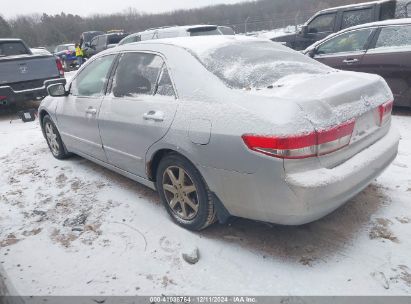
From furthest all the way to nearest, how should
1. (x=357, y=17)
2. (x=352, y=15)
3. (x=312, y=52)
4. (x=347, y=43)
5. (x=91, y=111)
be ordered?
(x=352, y=15) < (x=357, y=17) < (x=312, y=52) < (x=347, y=43) < (x=91, y=111)

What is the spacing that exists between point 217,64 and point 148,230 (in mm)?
1574

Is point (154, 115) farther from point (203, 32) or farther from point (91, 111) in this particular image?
point (203, 32)

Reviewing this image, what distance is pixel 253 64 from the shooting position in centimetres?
297

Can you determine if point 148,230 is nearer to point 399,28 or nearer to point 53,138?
point 53,138

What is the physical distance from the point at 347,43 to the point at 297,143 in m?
5.00

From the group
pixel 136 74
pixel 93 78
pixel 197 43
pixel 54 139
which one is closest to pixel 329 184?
pixel 197 43

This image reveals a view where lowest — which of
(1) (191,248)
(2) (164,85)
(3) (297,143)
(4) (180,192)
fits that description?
(1) (191,248)

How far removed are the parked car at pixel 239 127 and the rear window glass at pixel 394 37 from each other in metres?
3.11

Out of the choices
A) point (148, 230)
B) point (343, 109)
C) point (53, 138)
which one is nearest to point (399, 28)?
point (343, 109)

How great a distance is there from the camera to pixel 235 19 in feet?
170

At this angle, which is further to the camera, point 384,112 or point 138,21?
point 138,21

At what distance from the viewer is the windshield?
274 cm

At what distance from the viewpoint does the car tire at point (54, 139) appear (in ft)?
16.7

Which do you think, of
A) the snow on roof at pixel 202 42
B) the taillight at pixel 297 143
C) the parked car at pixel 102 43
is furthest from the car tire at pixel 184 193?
the parked car at pixel 102 43
